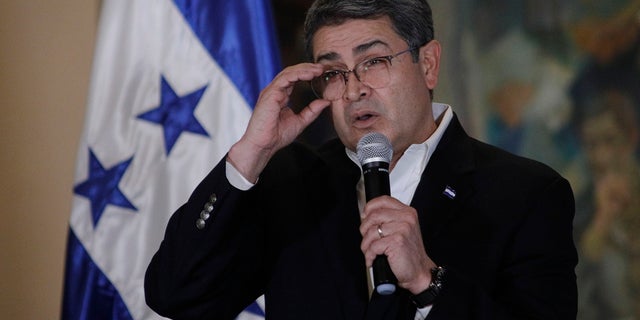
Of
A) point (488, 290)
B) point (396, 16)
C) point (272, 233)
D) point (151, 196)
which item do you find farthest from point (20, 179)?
point (488, 290)

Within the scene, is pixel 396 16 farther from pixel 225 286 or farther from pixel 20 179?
pixel 20 179

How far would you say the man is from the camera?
2.07 m

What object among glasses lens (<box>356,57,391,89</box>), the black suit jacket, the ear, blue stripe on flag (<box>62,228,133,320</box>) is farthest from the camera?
blue stripe on flag (<box>62,228,133,320</box>)

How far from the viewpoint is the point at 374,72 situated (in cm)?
229

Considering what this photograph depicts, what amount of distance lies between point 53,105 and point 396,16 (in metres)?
1.88

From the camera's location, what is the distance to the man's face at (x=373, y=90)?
227 centimetres

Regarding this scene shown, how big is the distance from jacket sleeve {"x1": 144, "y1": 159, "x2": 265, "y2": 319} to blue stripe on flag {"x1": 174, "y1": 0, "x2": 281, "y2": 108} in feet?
3.44

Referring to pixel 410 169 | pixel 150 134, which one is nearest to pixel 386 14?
pixel 410 169

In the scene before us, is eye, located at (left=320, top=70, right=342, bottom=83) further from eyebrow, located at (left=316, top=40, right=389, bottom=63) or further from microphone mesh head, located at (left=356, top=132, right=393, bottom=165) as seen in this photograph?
microphone mesh head, located at (left=356, top=132, right=393, bottom=165)

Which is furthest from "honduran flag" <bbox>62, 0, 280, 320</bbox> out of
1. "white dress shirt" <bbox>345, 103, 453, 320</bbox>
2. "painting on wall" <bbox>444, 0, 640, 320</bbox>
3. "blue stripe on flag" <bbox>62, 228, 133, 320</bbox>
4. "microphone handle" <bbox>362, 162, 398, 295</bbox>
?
"microphone handle" <bbox>362, 162, 398, 295</bbox>

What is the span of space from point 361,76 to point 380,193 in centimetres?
54

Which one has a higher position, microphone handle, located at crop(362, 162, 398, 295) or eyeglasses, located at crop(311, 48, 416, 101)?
eyeglasses, located at crop(311, 48, 416, 101)

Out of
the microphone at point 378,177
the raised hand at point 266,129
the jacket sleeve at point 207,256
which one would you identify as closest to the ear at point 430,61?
the raised hand at point 266,129

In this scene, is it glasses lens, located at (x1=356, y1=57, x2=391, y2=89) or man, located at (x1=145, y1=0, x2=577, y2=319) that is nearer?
man, located at (x1=145, y1=0, x2=577, y2=319)
